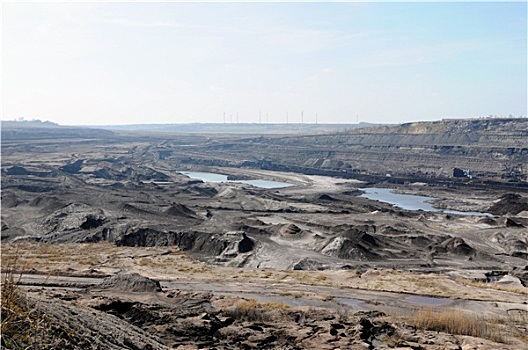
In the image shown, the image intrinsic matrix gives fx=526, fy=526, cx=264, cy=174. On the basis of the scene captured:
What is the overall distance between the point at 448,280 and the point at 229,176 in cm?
8989

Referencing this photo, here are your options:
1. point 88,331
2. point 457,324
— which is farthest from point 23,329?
point 457,324

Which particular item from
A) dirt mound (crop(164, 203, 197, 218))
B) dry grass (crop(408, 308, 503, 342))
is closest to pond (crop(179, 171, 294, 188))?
dirt mound (crop(164, 203, 197, 218))

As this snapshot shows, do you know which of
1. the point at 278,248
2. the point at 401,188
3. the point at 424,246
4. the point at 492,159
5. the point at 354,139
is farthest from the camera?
the point at 354,139

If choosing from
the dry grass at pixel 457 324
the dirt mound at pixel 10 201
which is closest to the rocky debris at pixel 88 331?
the dry grass at pixel 457 324

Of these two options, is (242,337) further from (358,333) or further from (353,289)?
(353,289)

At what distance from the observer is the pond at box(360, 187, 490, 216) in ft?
261

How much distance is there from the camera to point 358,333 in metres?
21.5

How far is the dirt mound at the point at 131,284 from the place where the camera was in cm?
2755

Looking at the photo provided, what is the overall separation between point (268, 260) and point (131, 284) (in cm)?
1607

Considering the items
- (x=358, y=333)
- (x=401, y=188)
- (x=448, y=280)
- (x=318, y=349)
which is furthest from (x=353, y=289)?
(x=401, y=188)

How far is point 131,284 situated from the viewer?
28.0m

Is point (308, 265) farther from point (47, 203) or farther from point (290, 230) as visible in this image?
point (47, 203)

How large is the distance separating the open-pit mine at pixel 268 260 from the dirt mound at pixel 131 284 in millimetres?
102

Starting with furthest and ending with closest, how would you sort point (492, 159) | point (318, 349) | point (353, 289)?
point (492, 159) → point (353, 289) → point (318, 349)
